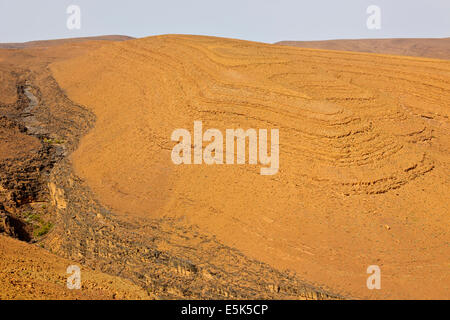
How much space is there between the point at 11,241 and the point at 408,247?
884 cm

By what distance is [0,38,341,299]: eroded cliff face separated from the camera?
7598mm

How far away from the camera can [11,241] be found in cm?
809

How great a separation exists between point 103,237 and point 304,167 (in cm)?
572

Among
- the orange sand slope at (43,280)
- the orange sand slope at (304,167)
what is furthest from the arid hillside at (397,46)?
the orange sand slope at (43,280)

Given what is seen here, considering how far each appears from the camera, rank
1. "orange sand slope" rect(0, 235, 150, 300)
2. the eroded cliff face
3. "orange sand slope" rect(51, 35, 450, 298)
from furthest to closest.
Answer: "orange sand slope" rect(51, 35, 450, 298) < the eroded cliff face < "orange sand slope" rect(0, 235, 150, 300)

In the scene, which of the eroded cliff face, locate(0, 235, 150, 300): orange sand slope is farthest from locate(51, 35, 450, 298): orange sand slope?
locate(0, 235, 150, 300): orange sand slope

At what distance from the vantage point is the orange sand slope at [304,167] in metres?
7.76

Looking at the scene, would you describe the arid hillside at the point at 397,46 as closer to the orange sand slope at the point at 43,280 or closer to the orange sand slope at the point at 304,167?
the orange sand slope at the point at 304,167

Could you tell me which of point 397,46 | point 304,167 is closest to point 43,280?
point 304,167

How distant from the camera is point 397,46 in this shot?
62469 mm

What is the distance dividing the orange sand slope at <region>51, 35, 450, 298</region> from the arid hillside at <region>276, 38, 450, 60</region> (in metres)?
44.5

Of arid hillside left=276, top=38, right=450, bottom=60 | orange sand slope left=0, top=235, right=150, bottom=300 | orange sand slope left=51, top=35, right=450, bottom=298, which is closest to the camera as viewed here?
orange sand slope left=0, top=235, right=150, bottom=300

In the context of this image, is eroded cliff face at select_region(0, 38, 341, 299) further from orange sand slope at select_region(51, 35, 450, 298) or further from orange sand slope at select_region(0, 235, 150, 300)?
orange sand slope at select_region(51, 35, 450, 298)
